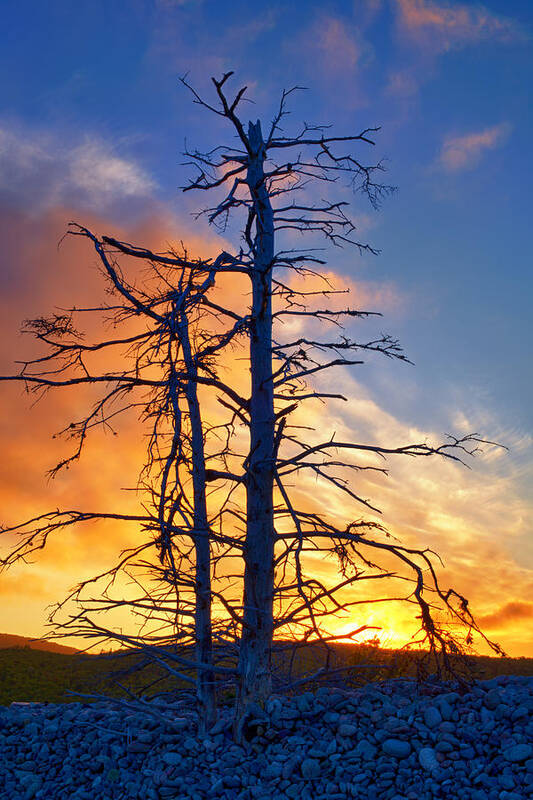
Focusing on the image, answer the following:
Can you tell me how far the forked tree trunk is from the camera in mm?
8539

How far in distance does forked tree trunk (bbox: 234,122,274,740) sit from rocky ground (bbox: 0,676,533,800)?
0.43 metres

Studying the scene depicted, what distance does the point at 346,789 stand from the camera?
725 centimetres

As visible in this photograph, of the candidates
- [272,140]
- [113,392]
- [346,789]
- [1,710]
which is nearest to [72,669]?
[1,710]

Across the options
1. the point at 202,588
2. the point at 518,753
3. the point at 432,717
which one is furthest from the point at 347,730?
the point at 202,588

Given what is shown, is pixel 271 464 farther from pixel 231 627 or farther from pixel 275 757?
pixel 275 757

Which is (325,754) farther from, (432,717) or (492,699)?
(492,699)

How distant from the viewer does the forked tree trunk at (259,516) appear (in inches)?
336

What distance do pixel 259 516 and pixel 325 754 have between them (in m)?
2.87

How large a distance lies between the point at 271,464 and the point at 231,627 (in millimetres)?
2341

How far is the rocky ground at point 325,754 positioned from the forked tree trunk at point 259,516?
43cm

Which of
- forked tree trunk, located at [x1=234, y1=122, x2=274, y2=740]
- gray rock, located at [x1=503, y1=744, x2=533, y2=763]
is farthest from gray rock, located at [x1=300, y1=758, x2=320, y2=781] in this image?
gray rock, located at [x1=503, y1=744, x2=533, y2=763]

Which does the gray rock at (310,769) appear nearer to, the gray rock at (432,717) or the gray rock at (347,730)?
the gray rock at (347,730)

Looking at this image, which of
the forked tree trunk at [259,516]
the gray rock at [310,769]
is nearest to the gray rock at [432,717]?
the gray rock at [310,769]

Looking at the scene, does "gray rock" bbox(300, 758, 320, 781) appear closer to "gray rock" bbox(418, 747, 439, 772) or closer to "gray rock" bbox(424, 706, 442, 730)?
"gray rock" bbox(418, 747, 439, 772)
